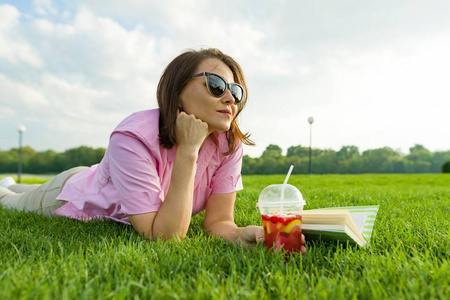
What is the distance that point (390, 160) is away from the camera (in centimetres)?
2931

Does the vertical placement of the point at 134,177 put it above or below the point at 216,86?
below

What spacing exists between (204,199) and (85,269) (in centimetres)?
141

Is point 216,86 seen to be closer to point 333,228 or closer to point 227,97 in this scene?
point 227,97

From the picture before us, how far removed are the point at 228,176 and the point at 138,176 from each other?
808mm

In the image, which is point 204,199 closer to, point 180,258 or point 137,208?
point 137,208

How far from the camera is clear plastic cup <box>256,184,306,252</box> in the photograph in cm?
187

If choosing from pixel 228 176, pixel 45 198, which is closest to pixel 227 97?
pixel 228 176

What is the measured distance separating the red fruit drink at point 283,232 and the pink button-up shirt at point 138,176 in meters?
0.78

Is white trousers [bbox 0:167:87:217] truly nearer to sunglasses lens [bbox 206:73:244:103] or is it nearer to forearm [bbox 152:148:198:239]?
forearm [bbox 152:148:198:239]

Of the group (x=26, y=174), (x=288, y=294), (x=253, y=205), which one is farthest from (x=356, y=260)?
(x=26, y=174)

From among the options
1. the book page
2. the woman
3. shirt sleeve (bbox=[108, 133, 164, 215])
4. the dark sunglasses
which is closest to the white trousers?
the woman

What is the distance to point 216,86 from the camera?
7.77 ft

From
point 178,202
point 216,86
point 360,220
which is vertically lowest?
point 360,220

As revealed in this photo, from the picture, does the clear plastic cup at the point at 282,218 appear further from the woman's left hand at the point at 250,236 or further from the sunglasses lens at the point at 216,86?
the sunglasses lens at the point at 216,86
